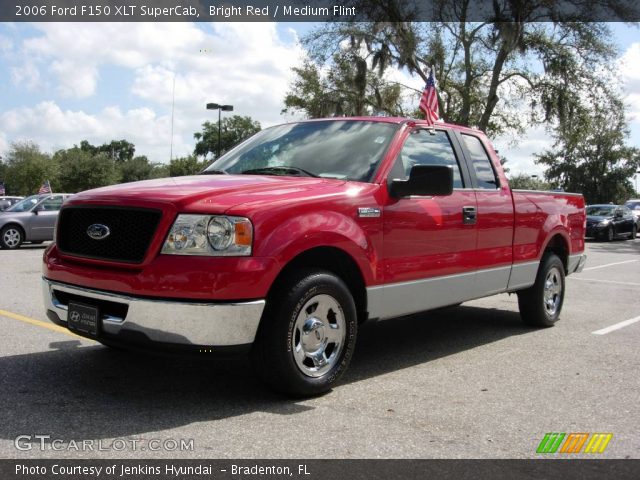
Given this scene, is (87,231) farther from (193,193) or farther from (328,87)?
(328,87)


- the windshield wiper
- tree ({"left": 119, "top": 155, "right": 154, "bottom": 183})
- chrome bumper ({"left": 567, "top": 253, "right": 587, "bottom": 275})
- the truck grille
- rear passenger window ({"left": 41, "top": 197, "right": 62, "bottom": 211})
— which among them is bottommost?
chrome bumper ({"left": 567, "top": 253, "right": 587, "bottom": 275})

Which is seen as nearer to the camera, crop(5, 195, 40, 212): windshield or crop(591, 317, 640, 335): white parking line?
crop(591, 317, 640, 335): white parking line

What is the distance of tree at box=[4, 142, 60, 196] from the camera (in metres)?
81.9

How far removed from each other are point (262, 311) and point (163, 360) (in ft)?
5.18

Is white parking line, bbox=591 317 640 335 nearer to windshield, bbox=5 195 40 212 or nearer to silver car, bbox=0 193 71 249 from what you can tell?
silver car, bbox=0 193 71 249

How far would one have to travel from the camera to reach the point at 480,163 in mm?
6055

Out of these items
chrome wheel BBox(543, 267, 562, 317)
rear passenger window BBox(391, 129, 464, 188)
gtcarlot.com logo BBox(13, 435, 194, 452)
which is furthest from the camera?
chrome wheel BBox(543, 267, 562, 317)

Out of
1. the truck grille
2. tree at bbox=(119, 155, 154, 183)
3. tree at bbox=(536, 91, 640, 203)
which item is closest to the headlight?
the truck grille

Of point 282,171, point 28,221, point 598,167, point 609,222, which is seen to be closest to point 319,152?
point 282,171

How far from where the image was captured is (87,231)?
4184 mm

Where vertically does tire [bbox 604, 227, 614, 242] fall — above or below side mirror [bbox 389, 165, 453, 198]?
below

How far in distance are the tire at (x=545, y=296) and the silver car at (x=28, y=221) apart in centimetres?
1401

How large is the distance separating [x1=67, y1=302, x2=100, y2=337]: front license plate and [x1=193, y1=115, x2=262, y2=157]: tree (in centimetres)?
10387
